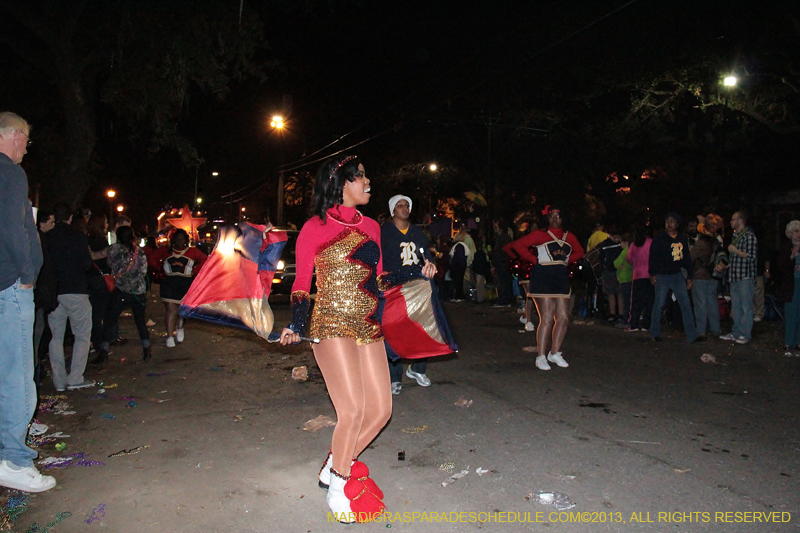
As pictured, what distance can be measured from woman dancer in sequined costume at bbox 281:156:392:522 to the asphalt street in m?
0.28

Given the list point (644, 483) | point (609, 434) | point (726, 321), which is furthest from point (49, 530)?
point (726, 321)

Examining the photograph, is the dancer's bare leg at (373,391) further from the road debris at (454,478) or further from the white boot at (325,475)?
the road debris at (454,478)

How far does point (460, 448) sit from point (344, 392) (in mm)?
1710

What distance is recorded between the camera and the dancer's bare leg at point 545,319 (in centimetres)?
787

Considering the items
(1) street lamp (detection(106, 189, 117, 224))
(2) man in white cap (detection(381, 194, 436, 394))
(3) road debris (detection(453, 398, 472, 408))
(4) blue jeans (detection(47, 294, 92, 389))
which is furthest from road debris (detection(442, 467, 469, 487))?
(1) street lamp (detection(106, 189, 117, 224))

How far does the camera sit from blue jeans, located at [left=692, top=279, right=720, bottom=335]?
10492mm

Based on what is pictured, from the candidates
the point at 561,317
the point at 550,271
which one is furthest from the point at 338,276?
the point at 561,317

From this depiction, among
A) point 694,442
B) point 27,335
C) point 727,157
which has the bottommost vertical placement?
point 694,442

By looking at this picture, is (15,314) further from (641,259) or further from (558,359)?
(641,259)

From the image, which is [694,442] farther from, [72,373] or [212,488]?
[72,373]

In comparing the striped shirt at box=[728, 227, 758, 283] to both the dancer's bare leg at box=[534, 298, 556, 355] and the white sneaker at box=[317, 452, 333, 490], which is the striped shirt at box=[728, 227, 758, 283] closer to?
the dancer's bare leg at box=[534, 298, 556, 355]

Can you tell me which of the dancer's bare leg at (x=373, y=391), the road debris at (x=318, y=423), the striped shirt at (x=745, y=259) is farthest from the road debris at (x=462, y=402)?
the striped shirt at (x=745, y=259)

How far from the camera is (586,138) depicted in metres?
29.8

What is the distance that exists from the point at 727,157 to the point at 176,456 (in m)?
25.5
